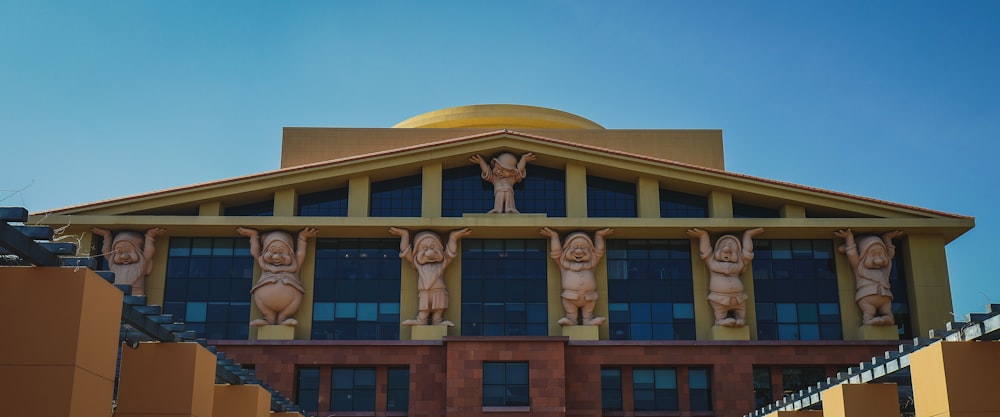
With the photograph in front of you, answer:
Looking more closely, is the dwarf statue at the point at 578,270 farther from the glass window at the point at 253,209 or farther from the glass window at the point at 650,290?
the glass window at the point at 253,209

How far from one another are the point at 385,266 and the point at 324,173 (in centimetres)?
431

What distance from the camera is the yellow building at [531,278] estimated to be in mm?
41688

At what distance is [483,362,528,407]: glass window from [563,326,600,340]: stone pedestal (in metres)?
2.31

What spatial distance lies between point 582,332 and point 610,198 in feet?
20.0

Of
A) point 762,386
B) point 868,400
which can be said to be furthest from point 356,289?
point 868,400

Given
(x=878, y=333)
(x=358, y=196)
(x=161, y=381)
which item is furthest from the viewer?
(x=358, y=196)

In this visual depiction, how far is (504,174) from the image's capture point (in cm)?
4447

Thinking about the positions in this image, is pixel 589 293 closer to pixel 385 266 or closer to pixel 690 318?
pixel 690 318

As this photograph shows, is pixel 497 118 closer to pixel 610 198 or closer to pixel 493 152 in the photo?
pixel 493 152

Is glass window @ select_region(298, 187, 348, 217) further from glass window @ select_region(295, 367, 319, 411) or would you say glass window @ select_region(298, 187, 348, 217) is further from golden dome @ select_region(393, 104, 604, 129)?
golden dome @ select_region(393, 104, 604, 129)

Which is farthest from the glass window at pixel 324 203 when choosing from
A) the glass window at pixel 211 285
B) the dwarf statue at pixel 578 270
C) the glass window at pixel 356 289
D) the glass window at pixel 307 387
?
the dwarf statue at pixel 578 270

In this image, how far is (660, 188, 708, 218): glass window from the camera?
149 ft

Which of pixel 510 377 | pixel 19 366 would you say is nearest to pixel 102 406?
pixel 19 366

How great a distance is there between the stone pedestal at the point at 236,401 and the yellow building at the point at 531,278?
59.3 ft
